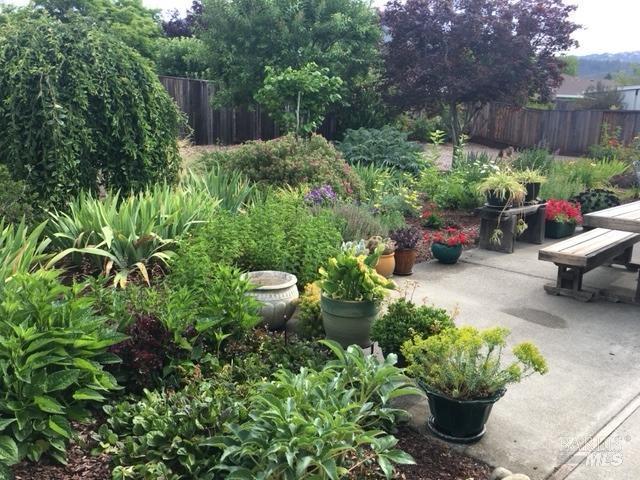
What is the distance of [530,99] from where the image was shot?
1441cm

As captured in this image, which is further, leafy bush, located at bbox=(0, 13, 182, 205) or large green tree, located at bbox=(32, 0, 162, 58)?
large green tree, located at bbox=(32, 0, 162, 58)

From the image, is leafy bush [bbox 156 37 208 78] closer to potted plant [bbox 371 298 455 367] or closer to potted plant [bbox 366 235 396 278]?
potted plant [bbox 366 235 396 278]

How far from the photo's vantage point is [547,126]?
2173 cm

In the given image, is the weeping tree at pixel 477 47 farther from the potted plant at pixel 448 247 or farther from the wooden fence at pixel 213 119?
the potted plant at pixel 448 247

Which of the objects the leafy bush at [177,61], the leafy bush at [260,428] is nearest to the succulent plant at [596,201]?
the leafy bush at [260,428]

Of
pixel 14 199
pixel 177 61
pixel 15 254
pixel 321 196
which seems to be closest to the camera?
pixel 15 254

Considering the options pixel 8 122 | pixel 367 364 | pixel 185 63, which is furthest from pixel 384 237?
pixel 185 63

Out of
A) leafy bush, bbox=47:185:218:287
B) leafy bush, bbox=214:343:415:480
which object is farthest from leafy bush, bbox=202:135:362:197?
leafy bush, bbox=214:343:415:480

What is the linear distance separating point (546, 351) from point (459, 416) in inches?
65.6

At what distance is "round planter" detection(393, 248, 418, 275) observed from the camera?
6379 mm

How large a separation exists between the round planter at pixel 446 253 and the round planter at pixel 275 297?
8.75 feet

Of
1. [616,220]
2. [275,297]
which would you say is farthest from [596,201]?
[275,297]

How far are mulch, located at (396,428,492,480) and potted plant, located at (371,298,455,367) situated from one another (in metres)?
0.67

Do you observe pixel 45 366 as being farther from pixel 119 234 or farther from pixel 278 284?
pixel 119 234
